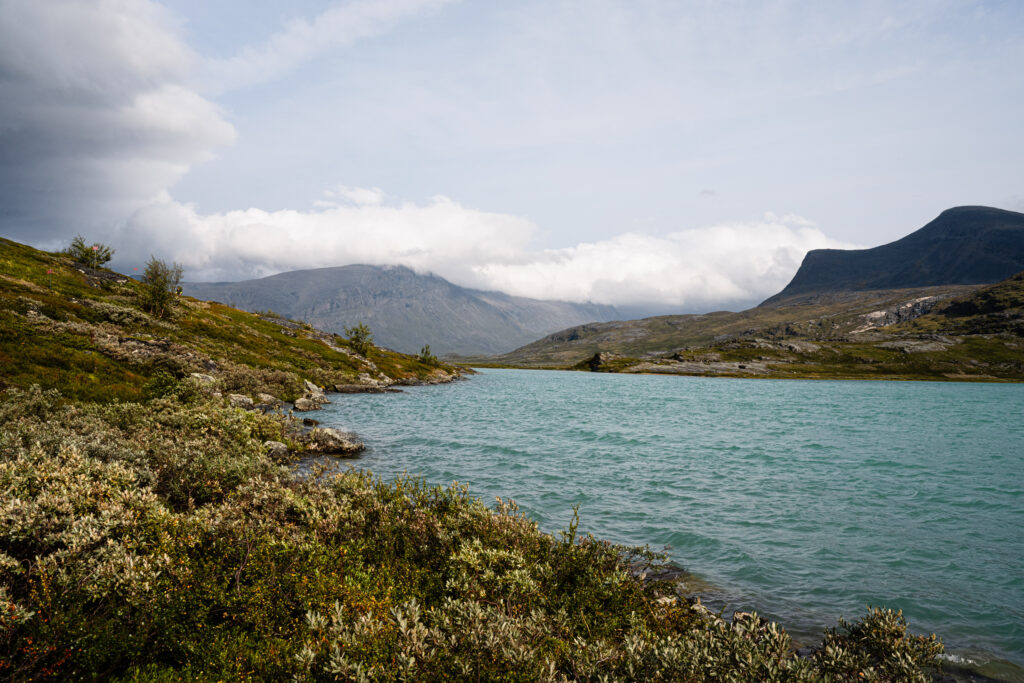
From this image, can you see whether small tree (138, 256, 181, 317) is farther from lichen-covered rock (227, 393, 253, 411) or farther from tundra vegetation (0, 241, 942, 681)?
tundra vegetation (0, 241, 942, 681)

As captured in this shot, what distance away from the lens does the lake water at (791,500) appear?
42.6 feet

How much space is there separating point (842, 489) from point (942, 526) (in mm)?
4974

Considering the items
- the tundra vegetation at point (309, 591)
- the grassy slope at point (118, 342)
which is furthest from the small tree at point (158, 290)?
the tundra vegetation at point (309, 591)

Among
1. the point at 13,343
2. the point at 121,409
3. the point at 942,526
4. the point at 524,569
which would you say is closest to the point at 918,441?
the point at 942,526

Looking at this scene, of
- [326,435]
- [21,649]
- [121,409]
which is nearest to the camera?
[21,649]

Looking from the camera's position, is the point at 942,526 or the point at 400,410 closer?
the point at 942,526

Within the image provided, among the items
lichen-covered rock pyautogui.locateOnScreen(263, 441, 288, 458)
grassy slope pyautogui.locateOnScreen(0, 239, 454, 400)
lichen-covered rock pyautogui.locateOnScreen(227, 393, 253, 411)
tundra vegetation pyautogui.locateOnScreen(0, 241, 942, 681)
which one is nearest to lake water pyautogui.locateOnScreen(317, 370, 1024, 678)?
tundra vegetation pyautogui.locateOnScreen(0, 241, 942, 681)

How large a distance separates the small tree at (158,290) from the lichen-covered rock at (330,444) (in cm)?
4735

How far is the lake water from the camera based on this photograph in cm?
1299

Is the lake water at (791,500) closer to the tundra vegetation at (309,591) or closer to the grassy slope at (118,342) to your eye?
the tundra vegetation at (309,591)

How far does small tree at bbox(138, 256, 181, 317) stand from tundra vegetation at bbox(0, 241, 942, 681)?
51.5 meters

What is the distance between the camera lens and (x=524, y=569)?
989cm

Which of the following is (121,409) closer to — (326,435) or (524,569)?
(326,435)

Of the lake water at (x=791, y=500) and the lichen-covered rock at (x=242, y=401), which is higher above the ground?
the lichen-covered rock at (x=242, y=401)
